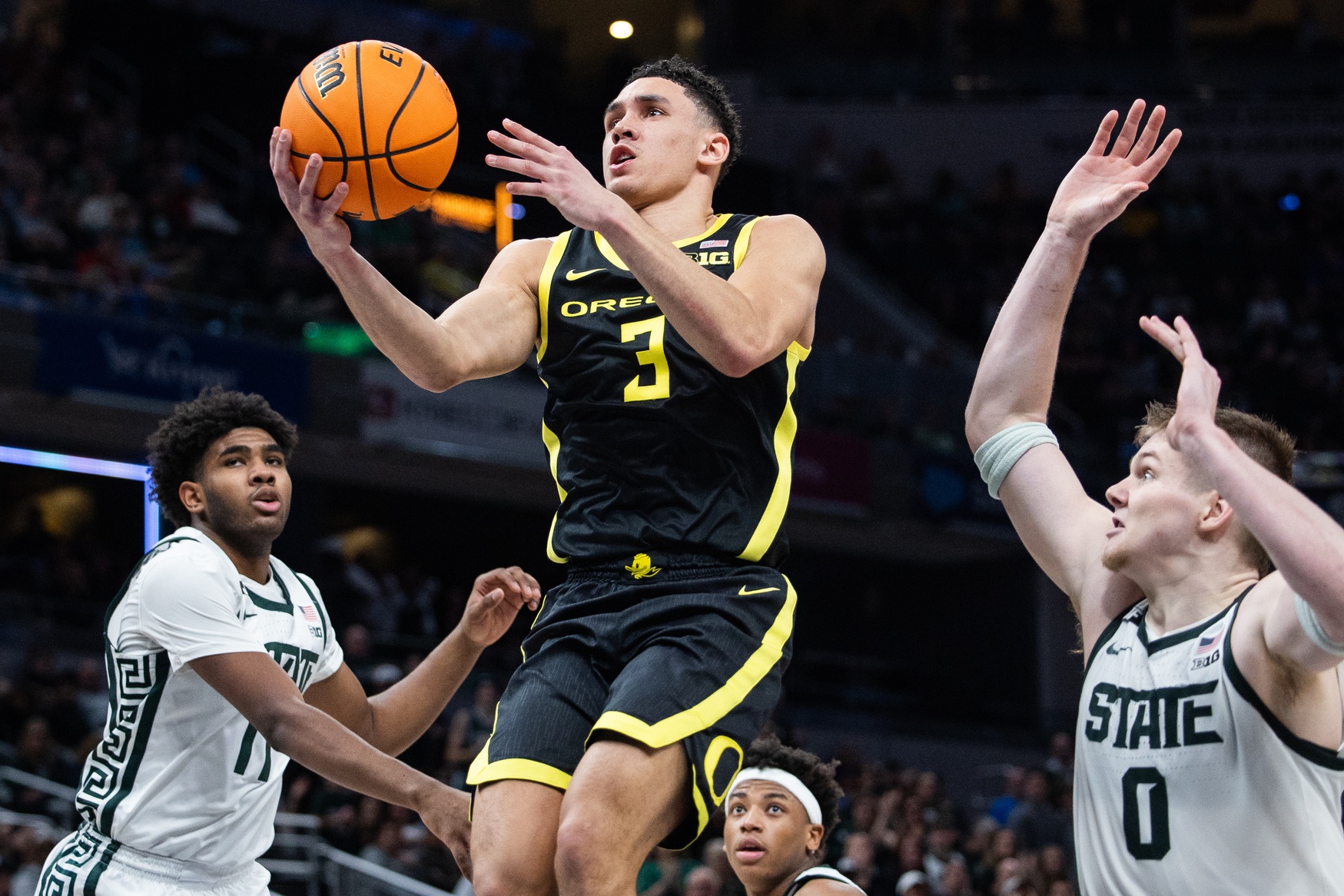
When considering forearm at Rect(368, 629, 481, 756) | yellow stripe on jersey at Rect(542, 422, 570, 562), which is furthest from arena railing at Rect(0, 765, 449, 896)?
yellow stripe on jersey at Rect(542, 422, 570, 562)

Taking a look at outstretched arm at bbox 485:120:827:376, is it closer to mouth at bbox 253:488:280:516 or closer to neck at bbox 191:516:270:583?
mouth at bbox 253:488:280:516

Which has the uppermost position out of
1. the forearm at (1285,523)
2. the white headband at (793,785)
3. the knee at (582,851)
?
the forearm at (1285,523)

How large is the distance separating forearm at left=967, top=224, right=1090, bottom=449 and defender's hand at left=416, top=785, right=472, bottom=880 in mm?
1648

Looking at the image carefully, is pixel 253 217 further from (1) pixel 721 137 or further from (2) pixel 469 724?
(1) pixel 721 137

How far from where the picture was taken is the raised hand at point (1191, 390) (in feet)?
10.8

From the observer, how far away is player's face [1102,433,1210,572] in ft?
12.0

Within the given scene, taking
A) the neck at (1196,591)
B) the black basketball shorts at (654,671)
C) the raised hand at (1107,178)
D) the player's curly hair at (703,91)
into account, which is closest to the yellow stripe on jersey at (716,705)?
the black basketball shorts at (654,671)

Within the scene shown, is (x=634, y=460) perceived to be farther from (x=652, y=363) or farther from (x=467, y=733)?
(x=467, y=733)

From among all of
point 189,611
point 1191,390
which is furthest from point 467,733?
point 1191,390

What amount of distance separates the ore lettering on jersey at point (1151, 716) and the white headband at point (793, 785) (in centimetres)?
238

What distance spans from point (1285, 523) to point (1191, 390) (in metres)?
0.37

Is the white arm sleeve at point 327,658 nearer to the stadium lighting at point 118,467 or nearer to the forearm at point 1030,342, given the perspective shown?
the stadium lighting at point 118,467

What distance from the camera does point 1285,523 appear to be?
10.2 ft

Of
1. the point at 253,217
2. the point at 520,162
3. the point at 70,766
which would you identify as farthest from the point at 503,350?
the point at 253,217
